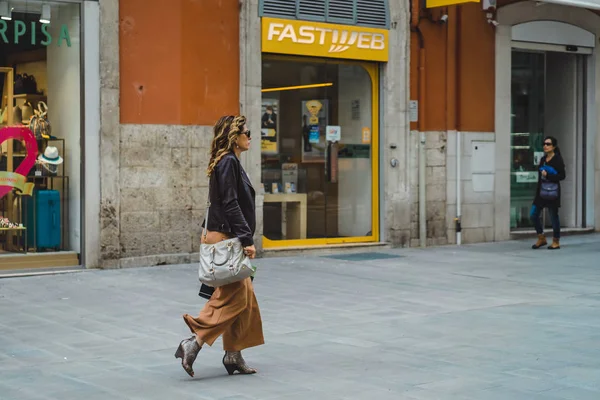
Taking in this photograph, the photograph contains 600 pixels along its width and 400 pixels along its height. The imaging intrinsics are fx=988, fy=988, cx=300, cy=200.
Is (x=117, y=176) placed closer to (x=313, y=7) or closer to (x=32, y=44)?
(x=32, y=44)

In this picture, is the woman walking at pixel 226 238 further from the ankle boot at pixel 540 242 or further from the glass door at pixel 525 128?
the glass door at pixel 525 128

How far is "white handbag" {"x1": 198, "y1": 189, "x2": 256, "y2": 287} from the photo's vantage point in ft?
21.6

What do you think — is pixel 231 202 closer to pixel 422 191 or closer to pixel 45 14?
pixel 45 14

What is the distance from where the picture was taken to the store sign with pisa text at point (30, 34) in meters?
12.4

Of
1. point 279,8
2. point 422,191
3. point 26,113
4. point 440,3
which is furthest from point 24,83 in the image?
point 422,191

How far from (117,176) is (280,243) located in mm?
2916

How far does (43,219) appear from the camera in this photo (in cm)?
1272

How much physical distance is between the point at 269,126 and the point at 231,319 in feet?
27.0

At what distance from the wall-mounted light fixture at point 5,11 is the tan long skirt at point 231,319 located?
6.98m

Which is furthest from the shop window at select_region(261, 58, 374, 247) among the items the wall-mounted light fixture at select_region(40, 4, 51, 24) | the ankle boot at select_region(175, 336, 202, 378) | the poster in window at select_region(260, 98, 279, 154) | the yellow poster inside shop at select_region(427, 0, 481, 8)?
the ankle boot at select_region(175, 336, 202, 378)

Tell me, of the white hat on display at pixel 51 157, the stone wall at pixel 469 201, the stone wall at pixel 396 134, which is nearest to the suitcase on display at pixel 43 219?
the white hat on display at pixel 51 157

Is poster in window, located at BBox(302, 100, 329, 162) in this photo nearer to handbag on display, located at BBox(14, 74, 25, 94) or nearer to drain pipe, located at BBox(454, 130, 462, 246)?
drain pipe, located at BBox(454, 130, 462, 246)

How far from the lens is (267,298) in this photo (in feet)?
34.2

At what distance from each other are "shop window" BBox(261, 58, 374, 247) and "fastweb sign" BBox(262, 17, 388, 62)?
289 mm
